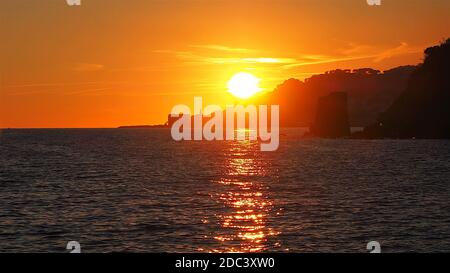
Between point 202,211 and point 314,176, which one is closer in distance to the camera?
point 202,211

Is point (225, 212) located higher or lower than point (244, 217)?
higher

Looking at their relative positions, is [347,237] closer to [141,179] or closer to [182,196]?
[182,196]

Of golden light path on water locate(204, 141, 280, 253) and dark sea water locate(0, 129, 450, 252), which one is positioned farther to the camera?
dark sea water locate(0, 129, 450, 252)

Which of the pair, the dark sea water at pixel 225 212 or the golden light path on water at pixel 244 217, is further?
the dark sea water at pixel 225 212

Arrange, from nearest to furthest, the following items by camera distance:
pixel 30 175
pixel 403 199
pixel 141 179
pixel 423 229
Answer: pixel 423 229
pixel 403 199
pixel 141 179
pixel 30 175

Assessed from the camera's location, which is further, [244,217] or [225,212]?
[225,212]

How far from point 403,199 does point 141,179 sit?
119 ft

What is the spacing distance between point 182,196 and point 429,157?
81.8 metres

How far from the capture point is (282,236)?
34844mm
